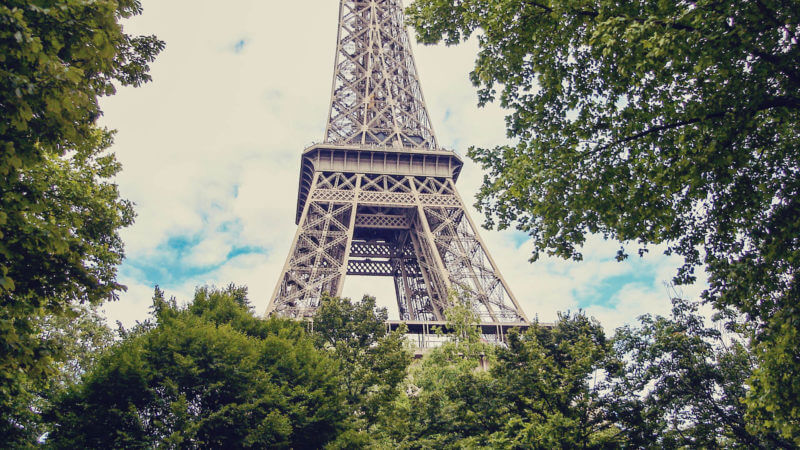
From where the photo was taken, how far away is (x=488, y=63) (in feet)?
34.4

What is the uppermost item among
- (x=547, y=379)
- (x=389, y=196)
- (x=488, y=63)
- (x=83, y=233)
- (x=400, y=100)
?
(x=400, y=100)

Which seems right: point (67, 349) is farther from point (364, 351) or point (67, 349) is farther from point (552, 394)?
point (552, 394)

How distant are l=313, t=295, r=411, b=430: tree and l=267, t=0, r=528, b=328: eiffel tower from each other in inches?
306

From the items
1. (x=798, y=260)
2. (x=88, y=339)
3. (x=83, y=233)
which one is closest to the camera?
(x=798, y=260)

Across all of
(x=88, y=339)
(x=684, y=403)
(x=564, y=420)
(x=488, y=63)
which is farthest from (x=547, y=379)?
(x=88, y=339)

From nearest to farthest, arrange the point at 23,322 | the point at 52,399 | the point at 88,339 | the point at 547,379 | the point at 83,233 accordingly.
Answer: the point at 23,322 → the point at 83,233 → the point at 52,399 → the point at 547,379 → the point at 88,339

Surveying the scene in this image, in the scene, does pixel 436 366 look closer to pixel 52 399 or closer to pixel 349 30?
pixel 52 399

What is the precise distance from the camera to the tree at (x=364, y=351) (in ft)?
57.1

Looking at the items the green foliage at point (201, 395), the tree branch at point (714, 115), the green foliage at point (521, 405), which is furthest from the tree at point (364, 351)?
the tree branch at point (714, 115)

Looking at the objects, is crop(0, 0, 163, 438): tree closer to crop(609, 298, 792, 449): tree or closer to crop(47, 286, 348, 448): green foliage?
crop(47, 286, 348, 448): green foliage

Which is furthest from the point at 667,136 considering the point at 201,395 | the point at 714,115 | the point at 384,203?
the point at 384,203

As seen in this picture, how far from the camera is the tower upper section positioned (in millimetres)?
41062

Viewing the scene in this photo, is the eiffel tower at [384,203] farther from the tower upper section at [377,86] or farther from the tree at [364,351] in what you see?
the tree at [364,351]

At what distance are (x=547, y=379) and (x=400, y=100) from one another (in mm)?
32482
